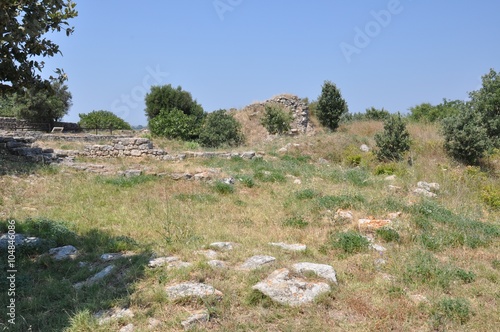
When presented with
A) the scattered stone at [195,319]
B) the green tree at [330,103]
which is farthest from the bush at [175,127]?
the scattered stone at [195,319]

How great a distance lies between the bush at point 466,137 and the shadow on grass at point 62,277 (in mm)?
11843

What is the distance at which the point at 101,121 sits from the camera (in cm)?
3288

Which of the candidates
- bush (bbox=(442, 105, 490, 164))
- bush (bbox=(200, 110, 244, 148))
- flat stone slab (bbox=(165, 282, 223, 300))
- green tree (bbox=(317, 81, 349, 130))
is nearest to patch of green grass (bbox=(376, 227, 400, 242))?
flat stone slab (bbox=(165, 282, 223, 300))

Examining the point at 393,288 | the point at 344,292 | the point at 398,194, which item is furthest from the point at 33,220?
the point at 398,194

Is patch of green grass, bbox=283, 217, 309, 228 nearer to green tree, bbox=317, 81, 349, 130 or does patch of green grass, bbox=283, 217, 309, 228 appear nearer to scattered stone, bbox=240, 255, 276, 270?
scattered stone, bbox=240, 255, 276, 270

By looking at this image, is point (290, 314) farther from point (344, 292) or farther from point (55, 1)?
point (55, 1)

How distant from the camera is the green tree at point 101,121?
3142 cm

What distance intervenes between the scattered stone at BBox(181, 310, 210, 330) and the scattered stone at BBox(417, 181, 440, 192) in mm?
7813

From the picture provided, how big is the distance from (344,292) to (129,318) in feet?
7.02

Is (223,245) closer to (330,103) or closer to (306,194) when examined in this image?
(306,194)

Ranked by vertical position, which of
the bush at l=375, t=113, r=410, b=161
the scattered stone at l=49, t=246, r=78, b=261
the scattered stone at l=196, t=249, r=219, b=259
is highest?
the bush at l=375, t=113, r=410, b=161

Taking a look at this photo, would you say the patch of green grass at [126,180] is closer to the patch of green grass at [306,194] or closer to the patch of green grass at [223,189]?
the patch of green grass at [223,189]

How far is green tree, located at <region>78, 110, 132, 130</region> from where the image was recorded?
31.4 metres

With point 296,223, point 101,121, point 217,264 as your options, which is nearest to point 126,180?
point 296,223
